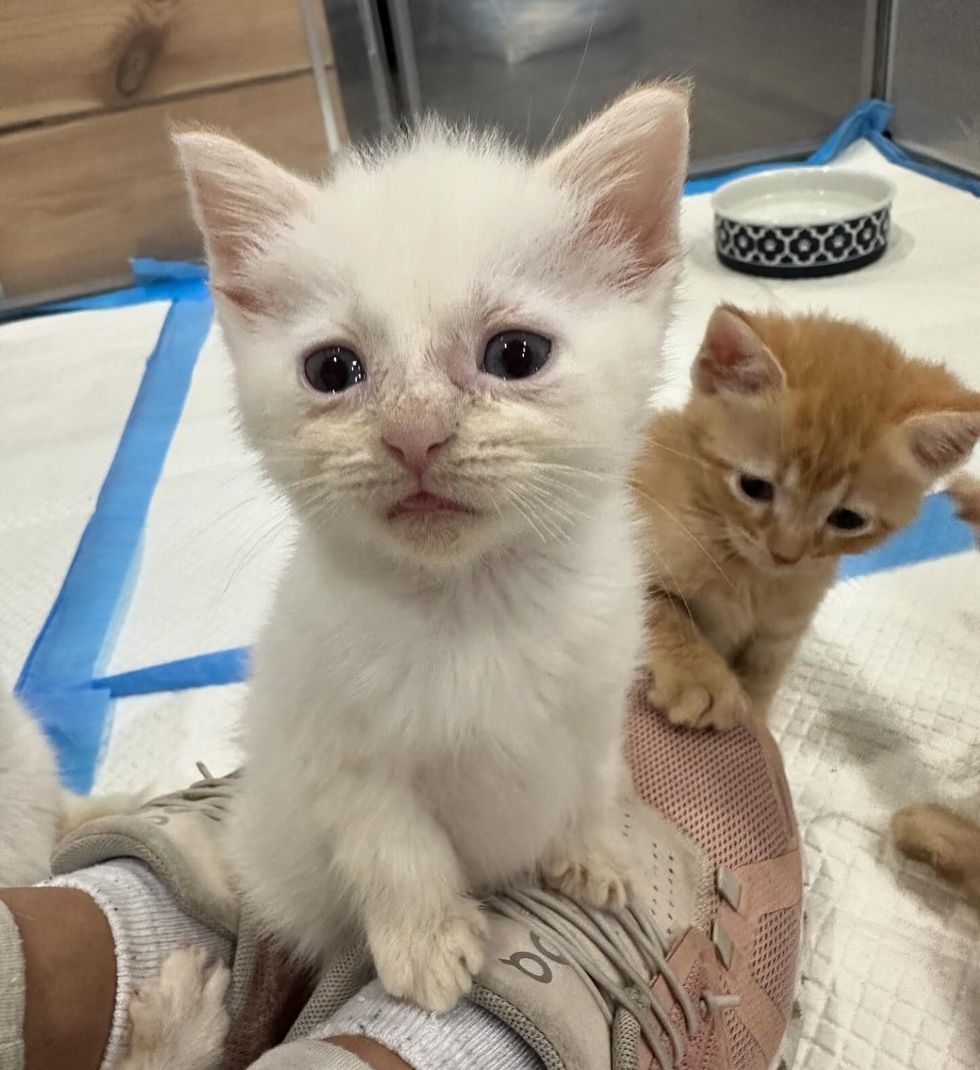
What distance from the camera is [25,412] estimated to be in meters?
1.72

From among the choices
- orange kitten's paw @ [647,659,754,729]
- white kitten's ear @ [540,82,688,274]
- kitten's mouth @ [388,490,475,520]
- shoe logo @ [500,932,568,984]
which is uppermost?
white kitten's ear @ [540,82,688,274]

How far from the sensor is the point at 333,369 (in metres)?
0.49

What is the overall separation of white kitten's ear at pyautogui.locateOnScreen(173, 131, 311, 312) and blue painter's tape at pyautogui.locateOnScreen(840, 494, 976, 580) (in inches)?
32.0

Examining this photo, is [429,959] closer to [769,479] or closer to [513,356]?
[513,356]

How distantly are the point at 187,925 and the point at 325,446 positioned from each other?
392 millimetres

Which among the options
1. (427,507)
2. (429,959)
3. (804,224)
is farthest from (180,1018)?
(804,224)

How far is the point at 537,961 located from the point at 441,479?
325mm

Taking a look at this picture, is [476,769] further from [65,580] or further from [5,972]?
[65,580]

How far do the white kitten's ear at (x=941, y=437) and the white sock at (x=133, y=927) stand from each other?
614 millimetres

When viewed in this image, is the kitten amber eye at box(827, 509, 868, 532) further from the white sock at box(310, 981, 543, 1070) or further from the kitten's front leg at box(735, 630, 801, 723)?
the white sock at box(310, 981, 543, 1070)

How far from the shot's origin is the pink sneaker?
23.9 inches

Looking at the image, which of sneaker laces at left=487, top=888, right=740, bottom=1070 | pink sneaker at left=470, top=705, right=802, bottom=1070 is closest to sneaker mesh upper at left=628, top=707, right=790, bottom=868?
pink sneaker at left=470, top=705, right=802, bottom=1070

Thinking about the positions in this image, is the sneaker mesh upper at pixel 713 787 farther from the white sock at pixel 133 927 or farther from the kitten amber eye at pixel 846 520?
the white sock at pixel 133 927

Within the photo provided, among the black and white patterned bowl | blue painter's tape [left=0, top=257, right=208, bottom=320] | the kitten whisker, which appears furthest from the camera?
blue painter's tape [left=0, top=257, right=208, bottom=320]
